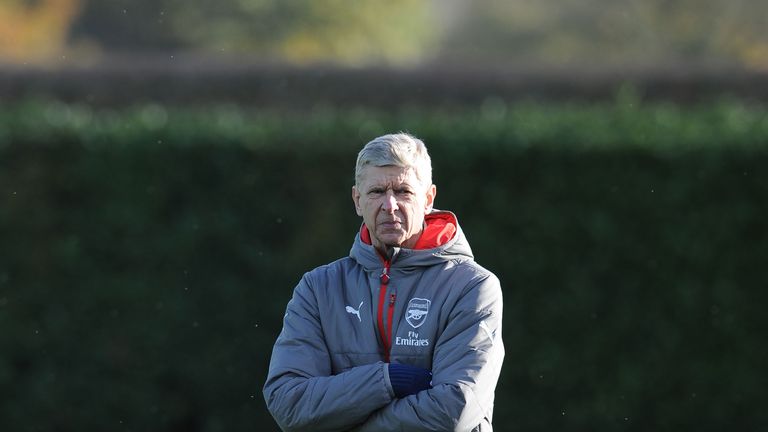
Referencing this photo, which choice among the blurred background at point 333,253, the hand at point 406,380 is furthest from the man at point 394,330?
the blurred background at point 333,253

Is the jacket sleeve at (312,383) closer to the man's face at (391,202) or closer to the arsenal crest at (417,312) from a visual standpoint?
the arsenal crest at (417,312)

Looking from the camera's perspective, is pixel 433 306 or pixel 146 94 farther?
pixel 146 94

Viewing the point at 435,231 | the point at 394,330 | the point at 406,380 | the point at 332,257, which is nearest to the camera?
the point at 406,380

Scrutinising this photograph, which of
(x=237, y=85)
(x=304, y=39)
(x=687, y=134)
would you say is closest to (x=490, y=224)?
(x=687, y=134)

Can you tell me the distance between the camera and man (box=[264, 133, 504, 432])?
12.8 feet

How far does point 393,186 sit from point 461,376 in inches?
27.0

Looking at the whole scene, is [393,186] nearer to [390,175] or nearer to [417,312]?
[390,175]

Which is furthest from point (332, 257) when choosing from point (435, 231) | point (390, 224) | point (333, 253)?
point (390, 224)

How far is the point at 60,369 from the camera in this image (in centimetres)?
974

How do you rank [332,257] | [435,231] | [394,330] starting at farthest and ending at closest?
1. [332,257]
2. [435,231]
3. [394,330]

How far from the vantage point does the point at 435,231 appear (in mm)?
4227

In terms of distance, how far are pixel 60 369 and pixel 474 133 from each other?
3875 mm

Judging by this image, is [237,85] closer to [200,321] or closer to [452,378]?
[200,321]

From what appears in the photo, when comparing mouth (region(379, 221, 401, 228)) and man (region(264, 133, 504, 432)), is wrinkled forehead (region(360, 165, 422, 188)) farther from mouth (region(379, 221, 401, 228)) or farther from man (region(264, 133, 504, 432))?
mouth (region(379, 221, 401, 228))
